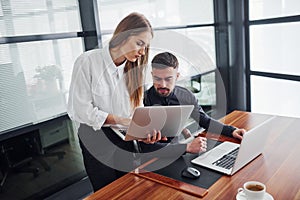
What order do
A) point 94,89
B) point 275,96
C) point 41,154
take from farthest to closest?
point 275,96 → point 41,154 → point 94,89

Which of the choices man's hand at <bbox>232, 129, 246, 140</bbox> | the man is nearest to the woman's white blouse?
the man

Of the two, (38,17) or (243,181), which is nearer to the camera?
(243,181)

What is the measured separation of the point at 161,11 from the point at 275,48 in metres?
1.39

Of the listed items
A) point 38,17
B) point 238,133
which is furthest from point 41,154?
point 238,133

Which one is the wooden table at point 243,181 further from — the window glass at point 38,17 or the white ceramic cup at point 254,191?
the window glass at point 38,17

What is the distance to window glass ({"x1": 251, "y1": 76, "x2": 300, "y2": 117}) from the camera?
3139mm

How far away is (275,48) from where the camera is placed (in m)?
3.21

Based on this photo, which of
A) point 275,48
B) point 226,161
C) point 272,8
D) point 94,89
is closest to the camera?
point 226,161

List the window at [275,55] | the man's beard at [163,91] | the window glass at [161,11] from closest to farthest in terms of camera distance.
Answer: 1. the man's beard at [163,91]
2. the window glass at [161,11]
3. the window at [275,55]

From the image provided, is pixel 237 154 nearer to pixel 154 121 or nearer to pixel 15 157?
pixel 154 121

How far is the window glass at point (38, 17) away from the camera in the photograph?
1.88 meters

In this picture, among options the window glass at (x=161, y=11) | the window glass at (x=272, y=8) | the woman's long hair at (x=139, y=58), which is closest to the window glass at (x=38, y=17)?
the window glass at (x=161, y=11)

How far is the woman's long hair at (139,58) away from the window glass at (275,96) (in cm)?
A: 218

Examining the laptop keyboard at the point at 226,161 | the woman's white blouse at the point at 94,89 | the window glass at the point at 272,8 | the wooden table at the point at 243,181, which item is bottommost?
the wooden table at the point at 243,181
